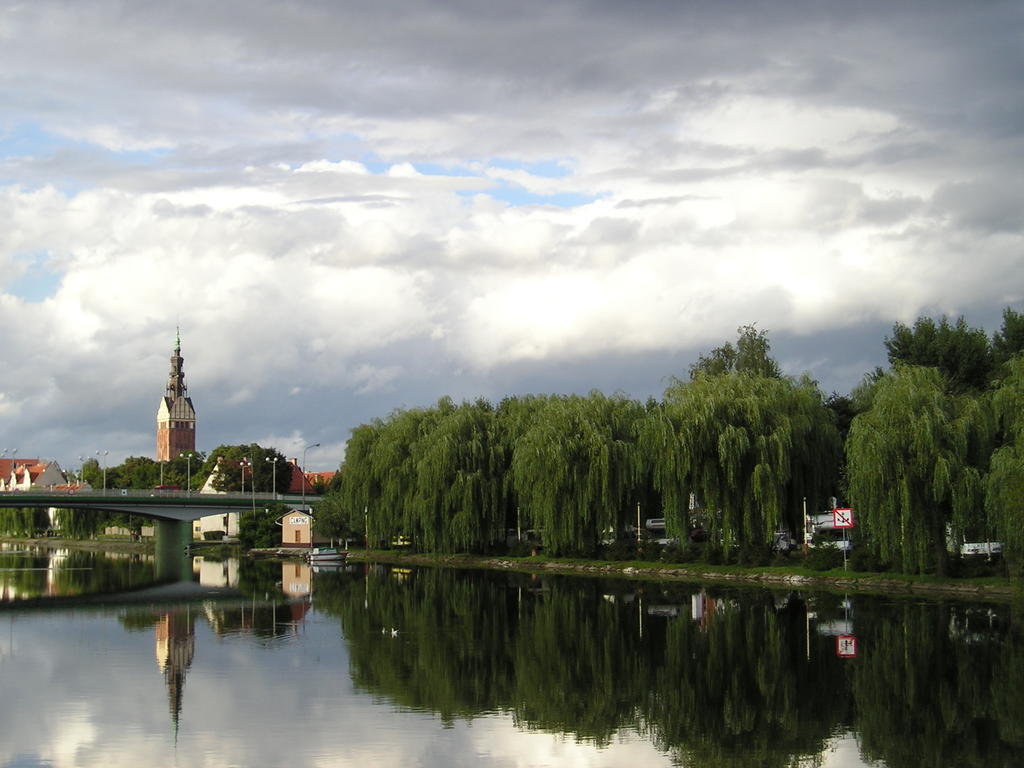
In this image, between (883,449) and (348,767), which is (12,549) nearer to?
(883,449)

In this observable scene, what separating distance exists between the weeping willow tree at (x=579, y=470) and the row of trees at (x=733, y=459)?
10 centimetres

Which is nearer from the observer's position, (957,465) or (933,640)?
(933,640)

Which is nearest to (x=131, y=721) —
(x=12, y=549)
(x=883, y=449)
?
(x=883, y=449)

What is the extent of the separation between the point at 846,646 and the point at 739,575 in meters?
24.2

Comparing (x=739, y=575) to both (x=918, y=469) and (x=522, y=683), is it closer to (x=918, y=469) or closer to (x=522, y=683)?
(x=918, y=469)

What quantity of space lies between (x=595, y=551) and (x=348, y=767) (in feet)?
164

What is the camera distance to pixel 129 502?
103500 mm

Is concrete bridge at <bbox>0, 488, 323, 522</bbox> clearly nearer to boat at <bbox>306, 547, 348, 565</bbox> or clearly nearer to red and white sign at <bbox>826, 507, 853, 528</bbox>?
boat at <bbox>306, 547, 348, 565</bbox>

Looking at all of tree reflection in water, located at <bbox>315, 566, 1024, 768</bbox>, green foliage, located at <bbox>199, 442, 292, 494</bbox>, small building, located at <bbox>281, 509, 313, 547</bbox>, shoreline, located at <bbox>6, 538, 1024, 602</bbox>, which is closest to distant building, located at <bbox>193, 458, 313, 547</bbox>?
green foliage, located at <bbox>199, 442, 292, 494</bbox>

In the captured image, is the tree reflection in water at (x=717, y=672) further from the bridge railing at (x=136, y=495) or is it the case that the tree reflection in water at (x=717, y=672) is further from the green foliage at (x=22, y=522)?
the green foliage at (x=22, y=522)

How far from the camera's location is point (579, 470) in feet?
219

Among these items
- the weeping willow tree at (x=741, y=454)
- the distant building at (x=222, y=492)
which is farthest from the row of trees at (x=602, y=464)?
the distant building at (x=222, y=492)

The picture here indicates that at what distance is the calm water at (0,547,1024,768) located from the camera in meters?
23.2

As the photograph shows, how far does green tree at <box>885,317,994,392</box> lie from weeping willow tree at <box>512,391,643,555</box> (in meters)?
15.4
